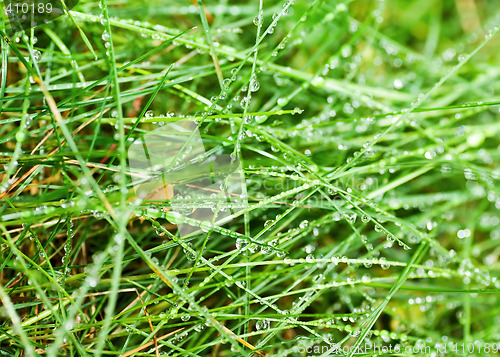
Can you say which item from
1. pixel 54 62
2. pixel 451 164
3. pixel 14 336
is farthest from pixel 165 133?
pixel 451 164

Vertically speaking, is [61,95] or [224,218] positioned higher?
[61,95]

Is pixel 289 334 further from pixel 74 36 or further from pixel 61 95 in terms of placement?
pixel 74 36

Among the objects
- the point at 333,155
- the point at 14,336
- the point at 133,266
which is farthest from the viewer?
the point at 333,155

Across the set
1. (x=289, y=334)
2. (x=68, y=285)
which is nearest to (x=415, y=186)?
(x=289, y=334)

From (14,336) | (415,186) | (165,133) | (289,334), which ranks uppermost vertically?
(165,133)

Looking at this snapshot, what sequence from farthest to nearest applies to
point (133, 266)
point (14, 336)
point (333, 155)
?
point (333, 155)
point (133, 266)
point (14, 336)

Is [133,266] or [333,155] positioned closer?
[133,266]

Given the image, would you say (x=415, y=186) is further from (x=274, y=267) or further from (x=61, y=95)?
(x=61, y=95)
